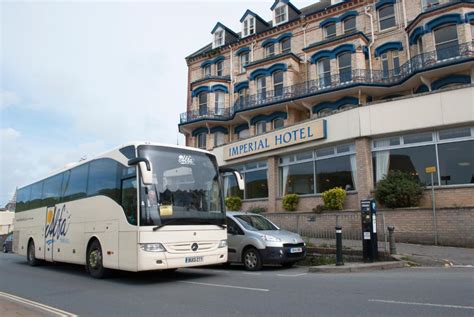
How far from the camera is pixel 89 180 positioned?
12.3m

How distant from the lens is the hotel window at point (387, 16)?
1157 inches

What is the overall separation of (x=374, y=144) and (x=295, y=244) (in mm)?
9489

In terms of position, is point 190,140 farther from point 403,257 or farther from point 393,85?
point 403,257

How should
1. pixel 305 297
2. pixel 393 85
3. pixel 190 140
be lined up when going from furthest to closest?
pixel 190 140 → pixel 393 85 → pixel 305 297

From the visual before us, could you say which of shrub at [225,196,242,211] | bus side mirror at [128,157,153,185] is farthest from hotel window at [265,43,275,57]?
bus side mirror at [128,157,153,185]

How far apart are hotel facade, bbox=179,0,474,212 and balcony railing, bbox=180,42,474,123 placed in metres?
0.08

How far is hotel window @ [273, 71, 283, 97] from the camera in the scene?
32.8 meters

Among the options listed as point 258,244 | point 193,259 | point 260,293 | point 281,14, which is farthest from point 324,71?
point 260,293

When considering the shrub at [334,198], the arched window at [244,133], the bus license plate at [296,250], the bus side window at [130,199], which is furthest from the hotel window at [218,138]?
the bus side window at [130,199]

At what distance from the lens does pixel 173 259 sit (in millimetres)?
9672

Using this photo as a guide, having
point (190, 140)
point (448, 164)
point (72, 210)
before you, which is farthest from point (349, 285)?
point (190, 140)

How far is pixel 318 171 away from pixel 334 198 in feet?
7.97

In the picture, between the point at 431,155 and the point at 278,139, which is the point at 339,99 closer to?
the point at 278,139

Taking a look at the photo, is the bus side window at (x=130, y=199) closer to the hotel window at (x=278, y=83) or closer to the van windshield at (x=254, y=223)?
the van windshield at (x=254, y=223)
